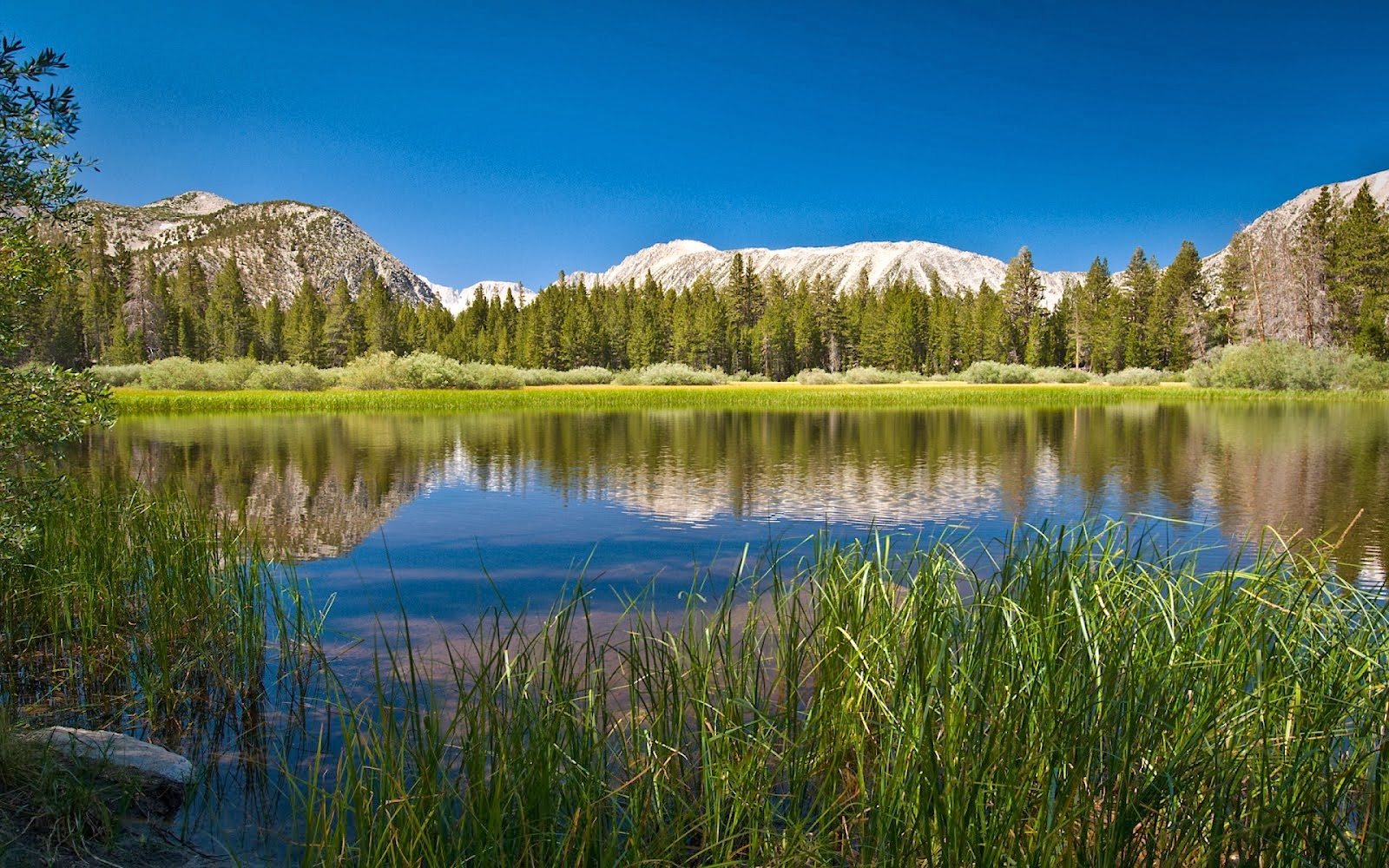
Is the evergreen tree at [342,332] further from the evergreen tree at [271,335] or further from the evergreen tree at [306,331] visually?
the evergreen tree at [271,335]

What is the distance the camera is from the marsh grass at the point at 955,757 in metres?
3.04

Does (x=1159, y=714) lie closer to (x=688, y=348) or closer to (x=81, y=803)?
(x=81, y=803)

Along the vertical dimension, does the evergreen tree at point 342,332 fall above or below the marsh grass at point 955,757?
above

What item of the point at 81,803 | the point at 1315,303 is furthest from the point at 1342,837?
the point at 1315,303

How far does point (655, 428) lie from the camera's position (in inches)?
1428

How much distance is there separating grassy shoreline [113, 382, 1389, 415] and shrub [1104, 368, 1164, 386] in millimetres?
3901

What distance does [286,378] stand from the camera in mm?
65688

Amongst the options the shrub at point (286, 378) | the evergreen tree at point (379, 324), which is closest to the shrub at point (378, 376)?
the shrub at point (286, 378)

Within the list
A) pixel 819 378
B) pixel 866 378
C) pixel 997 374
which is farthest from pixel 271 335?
pixel 997 374

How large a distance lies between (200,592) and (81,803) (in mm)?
3461

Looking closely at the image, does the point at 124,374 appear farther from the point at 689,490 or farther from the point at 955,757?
the point at 955,757

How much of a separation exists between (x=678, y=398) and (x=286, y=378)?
33.7 m

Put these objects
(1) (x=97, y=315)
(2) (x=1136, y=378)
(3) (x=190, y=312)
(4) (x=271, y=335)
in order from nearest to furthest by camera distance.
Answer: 1. (2) (x=1136, y=378)
2. (1) (x=97, y=315)
3. (3) (x=190, y=312)
4. (4) (x=271, y=335)

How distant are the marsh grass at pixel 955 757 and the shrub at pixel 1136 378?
71370 mm
